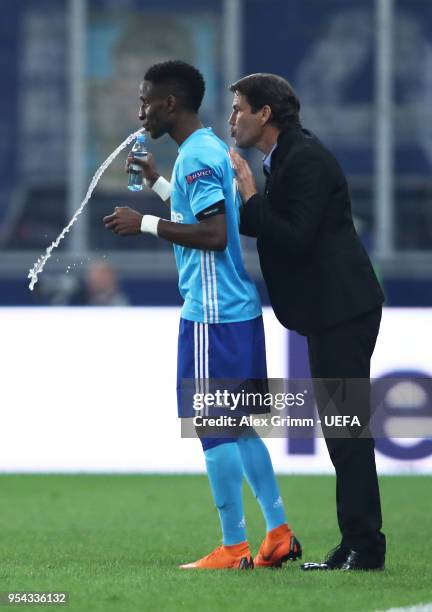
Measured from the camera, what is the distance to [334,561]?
21.7ft

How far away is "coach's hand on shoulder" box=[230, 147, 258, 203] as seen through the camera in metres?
6.52

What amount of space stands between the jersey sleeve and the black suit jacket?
0.14 metres

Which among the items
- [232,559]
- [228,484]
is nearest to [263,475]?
[228,484]

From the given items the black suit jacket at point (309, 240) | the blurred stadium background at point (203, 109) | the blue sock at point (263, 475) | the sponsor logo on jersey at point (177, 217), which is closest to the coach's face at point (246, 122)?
the black suit jacket at point (309, 240)

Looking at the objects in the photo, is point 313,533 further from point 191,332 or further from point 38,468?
point 38,468

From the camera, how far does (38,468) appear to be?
11.4 m

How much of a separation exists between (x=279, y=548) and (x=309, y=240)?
1206mm

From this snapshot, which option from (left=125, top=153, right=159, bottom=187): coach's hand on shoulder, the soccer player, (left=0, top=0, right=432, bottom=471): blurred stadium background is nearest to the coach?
the soccer player

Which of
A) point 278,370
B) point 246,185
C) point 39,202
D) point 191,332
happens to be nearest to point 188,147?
point 246,185

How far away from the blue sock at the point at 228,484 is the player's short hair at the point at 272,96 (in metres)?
1.25

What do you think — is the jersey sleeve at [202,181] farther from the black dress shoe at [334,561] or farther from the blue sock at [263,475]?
the black dress shoe at [334,561]

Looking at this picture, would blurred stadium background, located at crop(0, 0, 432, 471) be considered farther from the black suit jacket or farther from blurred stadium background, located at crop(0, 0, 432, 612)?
the black suit jacket

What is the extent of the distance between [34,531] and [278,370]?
3.14m

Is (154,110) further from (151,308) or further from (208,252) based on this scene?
(151,308)
